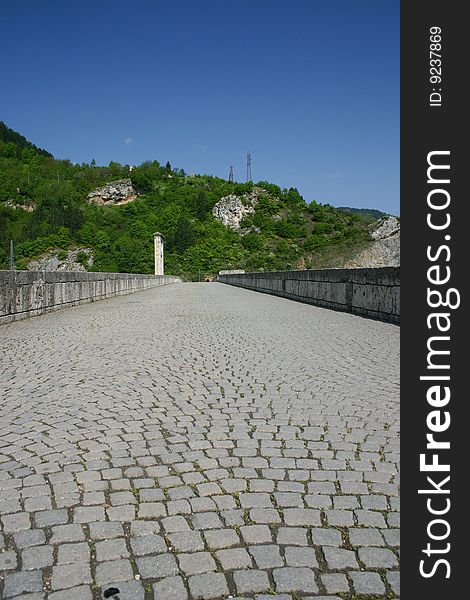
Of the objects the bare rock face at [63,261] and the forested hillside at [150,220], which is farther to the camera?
the forested hillside at [150,220]

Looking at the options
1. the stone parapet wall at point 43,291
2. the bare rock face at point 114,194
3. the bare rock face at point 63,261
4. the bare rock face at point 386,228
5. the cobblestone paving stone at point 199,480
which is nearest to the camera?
the cobblestone paving stone at point 199,480

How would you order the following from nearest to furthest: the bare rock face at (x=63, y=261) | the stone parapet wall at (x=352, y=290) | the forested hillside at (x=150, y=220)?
the stone parapet wall at (x=352, y=290)
the bare rock face at (x=63, y=261)
the forested hillside at (x=150, y=220)

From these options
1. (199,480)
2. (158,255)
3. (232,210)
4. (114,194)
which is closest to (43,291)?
(199,480)

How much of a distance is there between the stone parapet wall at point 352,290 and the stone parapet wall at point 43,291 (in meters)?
8.11

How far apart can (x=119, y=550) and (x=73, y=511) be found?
0.46m

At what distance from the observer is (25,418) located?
4.20m

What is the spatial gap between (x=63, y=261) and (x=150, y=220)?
2911 centimetres

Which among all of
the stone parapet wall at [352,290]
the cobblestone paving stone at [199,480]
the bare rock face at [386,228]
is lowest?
the cobblestone paving stone at [199,480]

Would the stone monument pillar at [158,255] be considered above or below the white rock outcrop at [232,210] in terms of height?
below

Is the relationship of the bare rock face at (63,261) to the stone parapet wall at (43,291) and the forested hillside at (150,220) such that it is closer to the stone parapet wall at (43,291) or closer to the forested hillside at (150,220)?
the forested hillside at (150,220)

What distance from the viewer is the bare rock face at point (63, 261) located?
9669cm

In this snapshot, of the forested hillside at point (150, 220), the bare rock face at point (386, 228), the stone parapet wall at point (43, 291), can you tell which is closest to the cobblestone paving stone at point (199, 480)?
the stone parapet wall at point (43, 291)

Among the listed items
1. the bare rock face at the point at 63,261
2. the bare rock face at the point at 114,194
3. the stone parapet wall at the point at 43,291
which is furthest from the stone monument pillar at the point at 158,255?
the bare rock face at the point at 114,194

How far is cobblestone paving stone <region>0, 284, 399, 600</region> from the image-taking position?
211 centimetres
